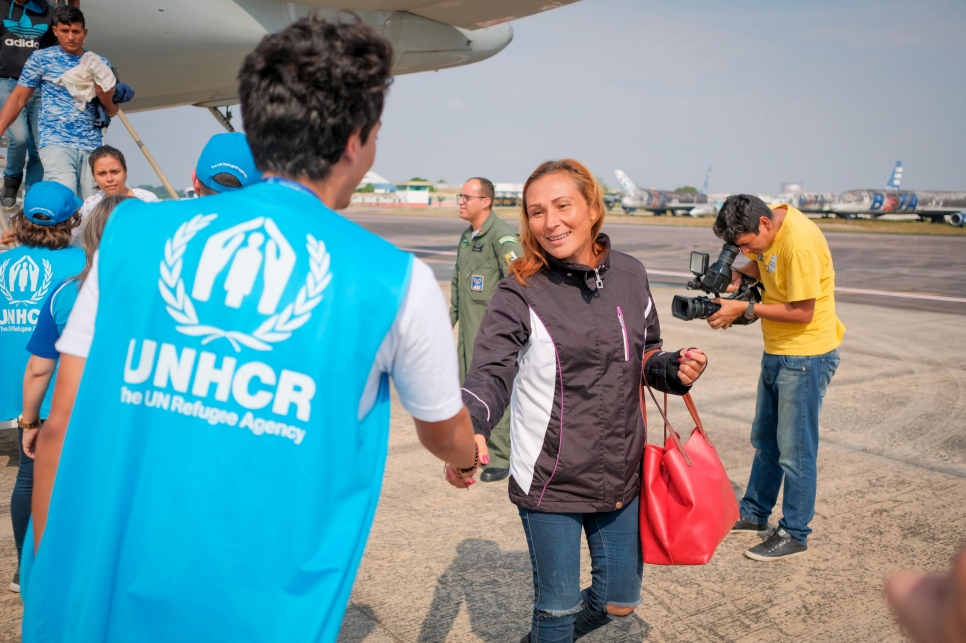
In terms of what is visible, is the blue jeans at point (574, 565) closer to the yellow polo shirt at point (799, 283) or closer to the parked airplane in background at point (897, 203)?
the yellow polo shirt at point (799, 283)

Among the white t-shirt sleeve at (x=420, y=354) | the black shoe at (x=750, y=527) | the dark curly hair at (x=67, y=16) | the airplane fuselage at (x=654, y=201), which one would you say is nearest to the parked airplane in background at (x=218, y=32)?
the dark curly hair at (x=67, y=16)

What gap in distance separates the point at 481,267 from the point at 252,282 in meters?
4.53

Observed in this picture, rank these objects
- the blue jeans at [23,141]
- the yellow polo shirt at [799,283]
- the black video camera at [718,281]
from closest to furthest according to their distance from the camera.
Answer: the yellow polo shirt at [799,283] → the black video camera at [718,281] → the blue jeans at [23,141]

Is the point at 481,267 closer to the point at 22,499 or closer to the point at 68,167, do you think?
the point at 68,167

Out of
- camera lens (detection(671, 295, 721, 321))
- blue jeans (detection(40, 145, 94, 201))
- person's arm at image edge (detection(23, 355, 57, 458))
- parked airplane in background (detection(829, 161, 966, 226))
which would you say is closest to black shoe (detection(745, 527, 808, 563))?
camera lens (detection(671, 295, 721, 321))

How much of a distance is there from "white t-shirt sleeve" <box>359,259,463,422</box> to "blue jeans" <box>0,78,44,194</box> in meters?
A: 6.48

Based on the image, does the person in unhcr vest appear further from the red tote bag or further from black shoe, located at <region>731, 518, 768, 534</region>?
black shoe, located at <region>731, 518, 768, 534</region>

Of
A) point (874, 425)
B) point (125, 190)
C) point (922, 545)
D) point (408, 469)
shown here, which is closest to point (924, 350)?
point (874, 425)

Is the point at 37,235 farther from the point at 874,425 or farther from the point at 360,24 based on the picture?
the point at 874,425

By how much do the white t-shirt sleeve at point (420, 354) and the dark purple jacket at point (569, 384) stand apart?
105 cm

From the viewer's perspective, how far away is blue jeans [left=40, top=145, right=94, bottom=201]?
5.71 metres

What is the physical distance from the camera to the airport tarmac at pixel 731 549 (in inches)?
135

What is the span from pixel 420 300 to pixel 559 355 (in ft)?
4.26

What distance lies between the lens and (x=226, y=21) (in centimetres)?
1056
